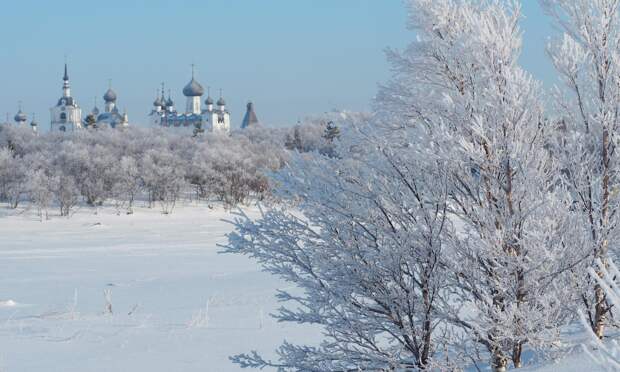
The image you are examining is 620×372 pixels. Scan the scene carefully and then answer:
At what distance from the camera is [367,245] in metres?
6.96

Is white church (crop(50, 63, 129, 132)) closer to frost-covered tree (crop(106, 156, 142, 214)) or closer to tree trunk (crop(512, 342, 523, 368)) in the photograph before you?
frost-covered tree (crop(106, 156, 142, 214))

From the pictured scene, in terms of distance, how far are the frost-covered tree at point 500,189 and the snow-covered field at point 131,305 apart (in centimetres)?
555

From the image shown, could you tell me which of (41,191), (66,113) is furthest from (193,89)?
(41,191)

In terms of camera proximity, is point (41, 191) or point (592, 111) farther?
point (41, 191)

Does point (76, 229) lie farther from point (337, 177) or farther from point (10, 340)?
point (337, 177)

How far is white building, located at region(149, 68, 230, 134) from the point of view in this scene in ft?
407

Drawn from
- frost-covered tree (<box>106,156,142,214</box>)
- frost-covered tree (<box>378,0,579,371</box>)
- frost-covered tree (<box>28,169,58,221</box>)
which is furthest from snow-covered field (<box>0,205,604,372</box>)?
frost-covered tree (<box>106,156,142,214</box>)

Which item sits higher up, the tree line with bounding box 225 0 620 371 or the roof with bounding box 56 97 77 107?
the roof with bounding box 56 97 77 107

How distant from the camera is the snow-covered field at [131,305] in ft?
40.2

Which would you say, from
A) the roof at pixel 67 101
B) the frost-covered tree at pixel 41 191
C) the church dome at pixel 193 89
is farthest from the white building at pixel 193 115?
the frost-covered tree at pixel 41 191

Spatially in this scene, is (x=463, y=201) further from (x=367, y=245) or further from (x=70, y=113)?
(x=70, y=113)

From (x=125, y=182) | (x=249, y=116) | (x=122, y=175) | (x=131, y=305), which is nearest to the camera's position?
(x=131, y=305)

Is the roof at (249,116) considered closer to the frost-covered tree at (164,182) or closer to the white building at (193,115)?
the white building at (193,115)

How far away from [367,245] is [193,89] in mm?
121261
